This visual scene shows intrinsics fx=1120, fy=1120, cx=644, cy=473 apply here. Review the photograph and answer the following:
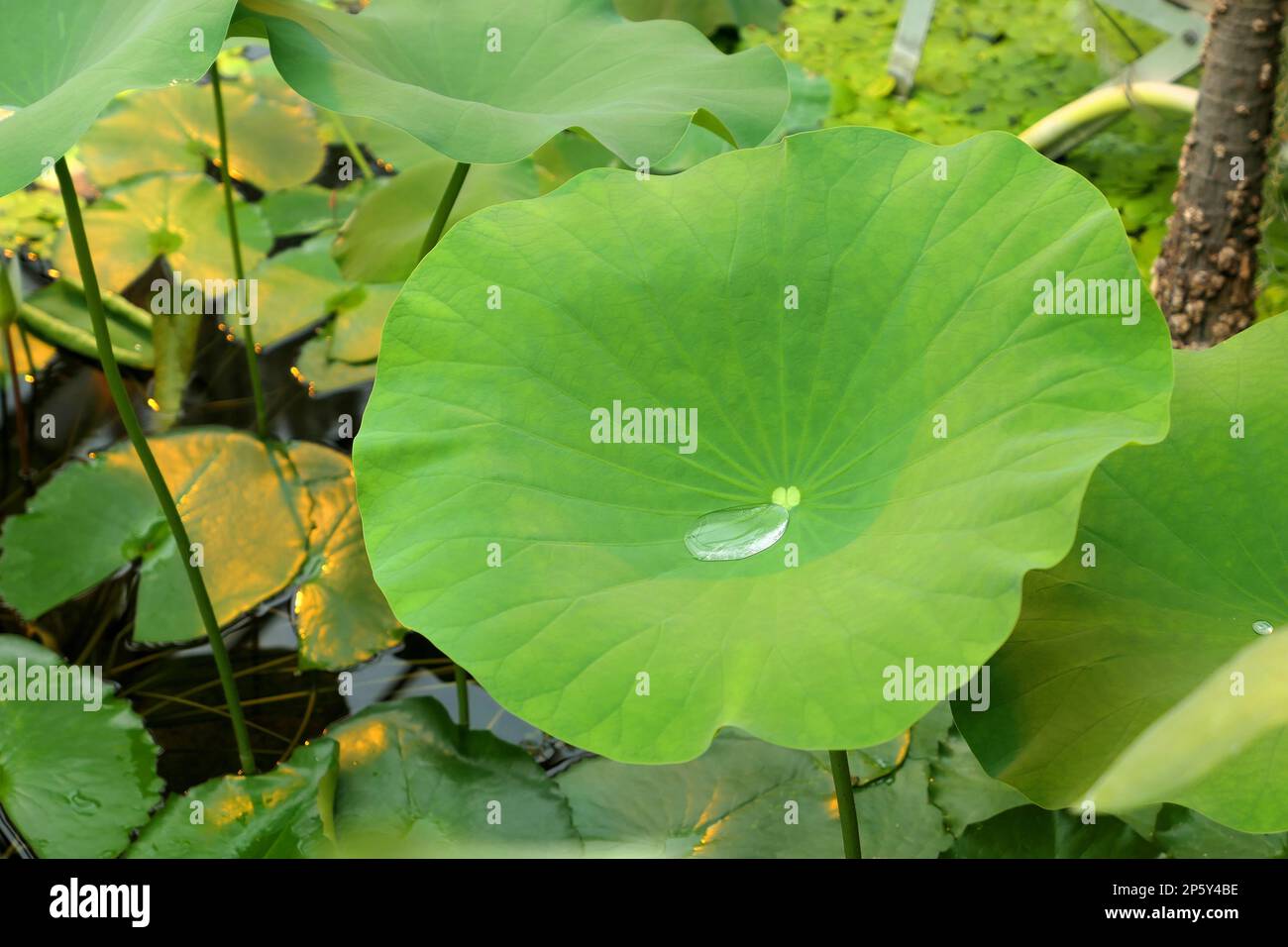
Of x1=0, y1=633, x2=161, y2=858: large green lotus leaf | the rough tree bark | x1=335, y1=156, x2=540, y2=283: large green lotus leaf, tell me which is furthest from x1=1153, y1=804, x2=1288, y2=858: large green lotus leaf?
x1=335, y1=156, x2=540, y2=283: large green lotus leaf

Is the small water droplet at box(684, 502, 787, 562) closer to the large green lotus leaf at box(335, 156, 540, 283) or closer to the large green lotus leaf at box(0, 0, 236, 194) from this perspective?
the large green lotus leaf at box(0, 0, 236, 194)

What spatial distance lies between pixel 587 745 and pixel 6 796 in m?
0.85

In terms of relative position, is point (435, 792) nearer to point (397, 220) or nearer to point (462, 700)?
point (462, 700)

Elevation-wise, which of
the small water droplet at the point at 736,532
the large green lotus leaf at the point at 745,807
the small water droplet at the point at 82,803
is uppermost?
the small water droplet at the point at 736,532

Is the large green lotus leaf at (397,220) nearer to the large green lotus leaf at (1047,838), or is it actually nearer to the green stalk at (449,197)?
the green stalk at (449,197)

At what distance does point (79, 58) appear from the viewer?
1264mm

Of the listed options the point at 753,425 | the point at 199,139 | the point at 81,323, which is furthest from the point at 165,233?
the point at 753,425

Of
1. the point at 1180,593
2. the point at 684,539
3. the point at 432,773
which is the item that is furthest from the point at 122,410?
the point at 1180,593

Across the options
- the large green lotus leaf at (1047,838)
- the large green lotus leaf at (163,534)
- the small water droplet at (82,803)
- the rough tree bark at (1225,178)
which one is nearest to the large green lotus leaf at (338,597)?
the large green lotus leaf at (163,534)

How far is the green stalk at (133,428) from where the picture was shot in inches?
45.6

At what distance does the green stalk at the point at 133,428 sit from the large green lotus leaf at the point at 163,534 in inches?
9.6

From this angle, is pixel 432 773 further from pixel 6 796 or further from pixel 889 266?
pixel 889 266

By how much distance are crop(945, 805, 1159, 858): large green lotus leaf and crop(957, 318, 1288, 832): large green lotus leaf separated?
24cm

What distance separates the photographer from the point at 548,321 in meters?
1.11
